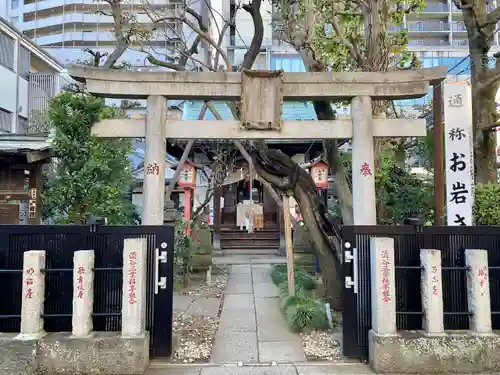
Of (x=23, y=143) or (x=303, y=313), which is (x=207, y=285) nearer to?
(x=303, y=313)

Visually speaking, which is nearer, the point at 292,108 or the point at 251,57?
the point at 251,57

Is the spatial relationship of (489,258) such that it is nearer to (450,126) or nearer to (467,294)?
(467,294)

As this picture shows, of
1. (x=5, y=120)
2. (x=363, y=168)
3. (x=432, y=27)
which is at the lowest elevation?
(x=363, y=168)

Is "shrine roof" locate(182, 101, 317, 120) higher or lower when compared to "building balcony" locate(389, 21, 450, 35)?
lower

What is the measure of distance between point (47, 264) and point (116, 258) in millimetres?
921

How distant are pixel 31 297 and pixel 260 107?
4.08 metres

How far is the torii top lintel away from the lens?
607 centimetres

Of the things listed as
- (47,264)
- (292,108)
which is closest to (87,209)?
(47,264)

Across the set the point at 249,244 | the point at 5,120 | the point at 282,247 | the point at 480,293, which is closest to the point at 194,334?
the point at 480,293

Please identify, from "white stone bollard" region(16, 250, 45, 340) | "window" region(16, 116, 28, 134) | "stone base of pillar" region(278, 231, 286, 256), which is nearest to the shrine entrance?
"white stone bollard" region(16, 250, 45, 340)

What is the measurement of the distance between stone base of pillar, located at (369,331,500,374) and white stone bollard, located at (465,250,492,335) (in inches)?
8.1

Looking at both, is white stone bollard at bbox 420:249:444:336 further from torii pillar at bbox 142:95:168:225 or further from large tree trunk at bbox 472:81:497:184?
large tree trunk at bbox 472:81:497:184

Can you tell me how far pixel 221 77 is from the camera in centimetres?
612

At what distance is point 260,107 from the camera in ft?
19.7
